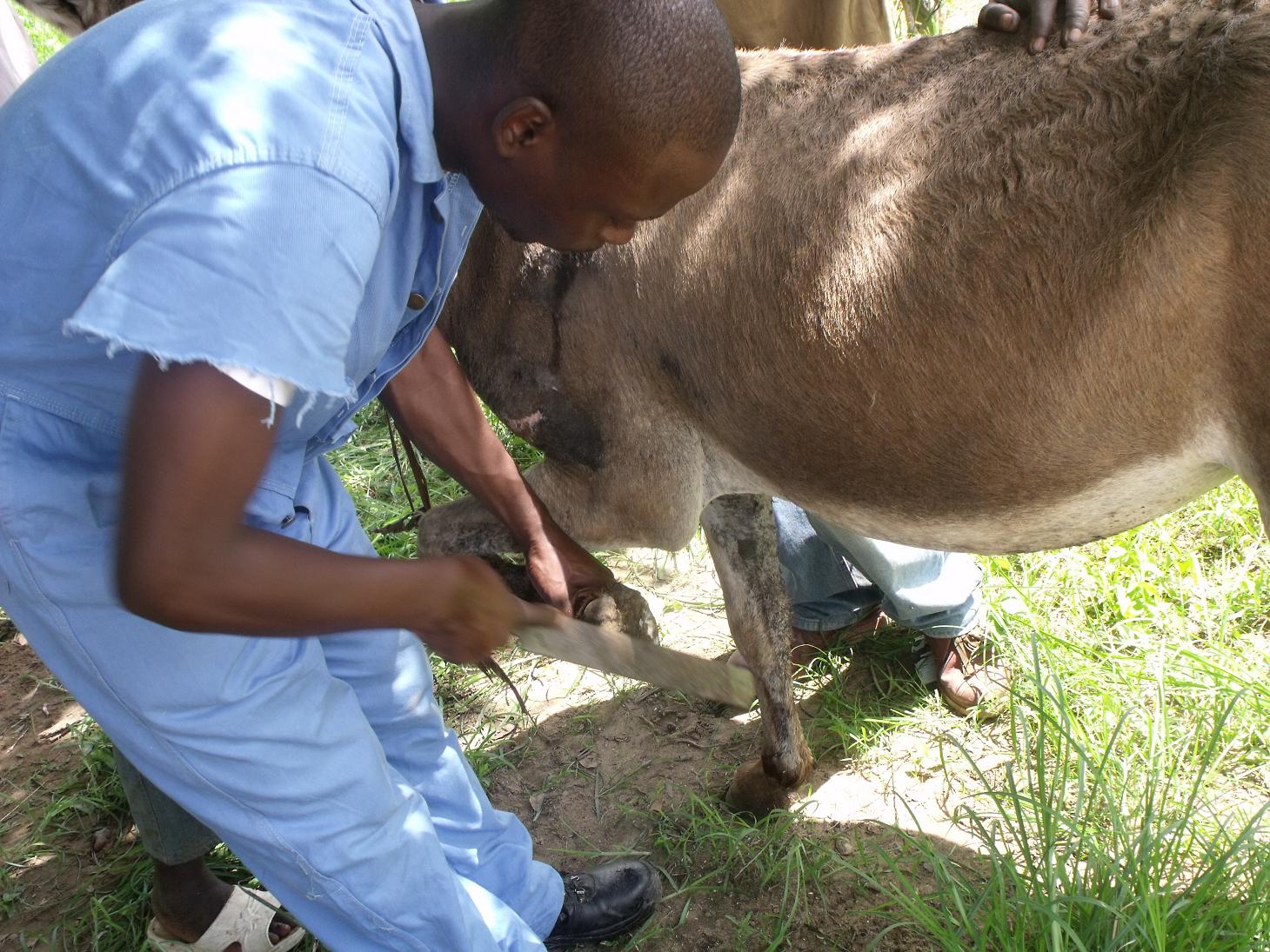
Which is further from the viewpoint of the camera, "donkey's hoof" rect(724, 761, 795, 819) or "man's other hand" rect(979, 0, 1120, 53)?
"donkey's hoof" rect(724, 761, 795, 819)

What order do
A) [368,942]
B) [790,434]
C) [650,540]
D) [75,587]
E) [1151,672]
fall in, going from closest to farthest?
[75,587] < [368,942] < [790,434] < [650,540] < [1151,672]

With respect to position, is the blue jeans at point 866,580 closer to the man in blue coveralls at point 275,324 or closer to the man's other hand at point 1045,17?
the man's other hand at point 1045,17

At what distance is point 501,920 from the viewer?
2207 millimetres

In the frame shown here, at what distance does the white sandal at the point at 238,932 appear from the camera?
8.61 feet

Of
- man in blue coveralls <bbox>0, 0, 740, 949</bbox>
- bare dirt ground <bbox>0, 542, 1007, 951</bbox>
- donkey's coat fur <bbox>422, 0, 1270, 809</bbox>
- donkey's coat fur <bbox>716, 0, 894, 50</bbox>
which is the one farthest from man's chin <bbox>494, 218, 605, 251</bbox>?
donkey's coat fur <bbox>716, 0, 894, 50</bbox>

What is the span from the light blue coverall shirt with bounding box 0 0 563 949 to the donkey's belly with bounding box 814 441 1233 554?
1.18 m

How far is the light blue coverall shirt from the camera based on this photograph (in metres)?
1.20

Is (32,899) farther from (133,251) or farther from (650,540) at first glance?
(133,251)

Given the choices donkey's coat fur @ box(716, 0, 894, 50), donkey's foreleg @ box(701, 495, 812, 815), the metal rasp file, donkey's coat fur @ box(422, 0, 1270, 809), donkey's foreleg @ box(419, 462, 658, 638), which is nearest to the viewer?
the metal rasp file

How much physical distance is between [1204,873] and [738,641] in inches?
50.9

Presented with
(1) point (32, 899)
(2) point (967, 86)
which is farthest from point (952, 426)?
(1) point (32, 899)

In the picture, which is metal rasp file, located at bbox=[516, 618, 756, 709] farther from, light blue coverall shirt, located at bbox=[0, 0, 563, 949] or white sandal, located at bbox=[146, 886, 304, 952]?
→ white sandal, located at bbox=[146, 886, 304, 952]

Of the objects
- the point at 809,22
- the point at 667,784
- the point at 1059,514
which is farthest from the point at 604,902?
the point at 809,22

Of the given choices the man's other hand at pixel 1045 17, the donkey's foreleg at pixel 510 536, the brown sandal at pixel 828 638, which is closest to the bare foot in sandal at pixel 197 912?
the donkey's foreleg at pixel 510 536
